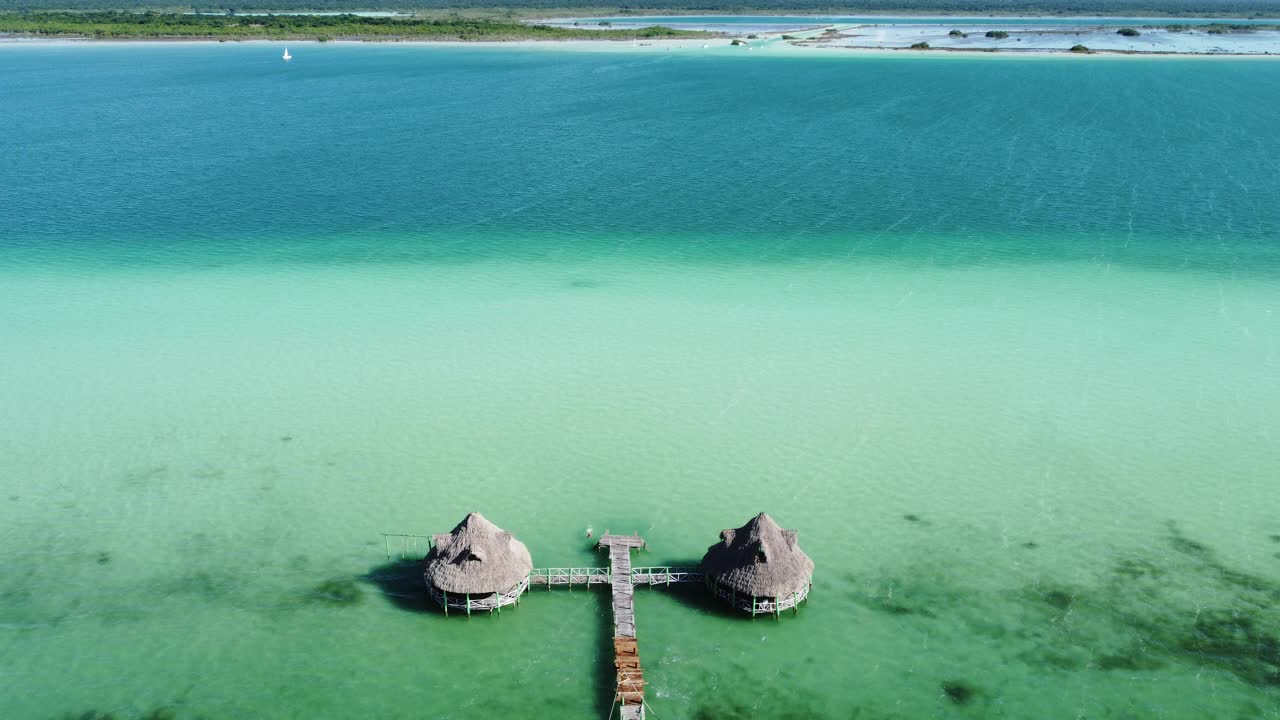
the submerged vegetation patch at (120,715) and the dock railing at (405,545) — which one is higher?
the dock railing at (405,545)

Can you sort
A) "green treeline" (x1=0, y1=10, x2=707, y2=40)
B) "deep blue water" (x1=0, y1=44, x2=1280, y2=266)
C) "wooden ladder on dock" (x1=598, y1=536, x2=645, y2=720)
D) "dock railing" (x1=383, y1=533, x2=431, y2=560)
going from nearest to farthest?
"wooden ladder on dock" (x1=598, y1=536, x2=645, y2=720) → "dock railing" (x1=383, y1=533, x2=431, y2=560) → "deep blue water" (x1=0, y1=44, x2=1280, y2=266) → "green treeline" (x1=0, y1=10, x2=707, y2=40)

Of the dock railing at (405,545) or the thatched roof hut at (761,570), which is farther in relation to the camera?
the dock railing at (405,545)

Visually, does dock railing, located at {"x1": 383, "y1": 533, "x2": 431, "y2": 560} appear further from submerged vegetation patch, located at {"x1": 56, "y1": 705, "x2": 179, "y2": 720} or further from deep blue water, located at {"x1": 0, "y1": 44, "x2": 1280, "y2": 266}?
deep blue water, located at {"x1": 0, "y1": 44, "x2": 1280, "y2": 266}

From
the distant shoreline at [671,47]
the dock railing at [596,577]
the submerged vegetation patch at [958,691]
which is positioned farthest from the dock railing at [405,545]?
the distant shoreline at [671,47]

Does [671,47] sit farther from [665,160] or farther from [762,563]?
[762,563]

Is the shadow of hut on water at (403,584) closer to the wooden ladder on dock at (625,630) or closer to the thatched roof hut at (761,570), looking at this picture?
the wooden ladder on dock at (625,630)

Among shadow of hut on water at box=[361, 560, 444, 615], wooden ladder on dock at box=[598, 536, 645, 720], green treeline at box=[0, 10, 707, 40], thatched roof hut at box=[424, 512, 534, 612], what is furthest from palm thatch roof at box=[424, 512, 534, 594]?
green treeline at box=[0, 10, 707, 40]
